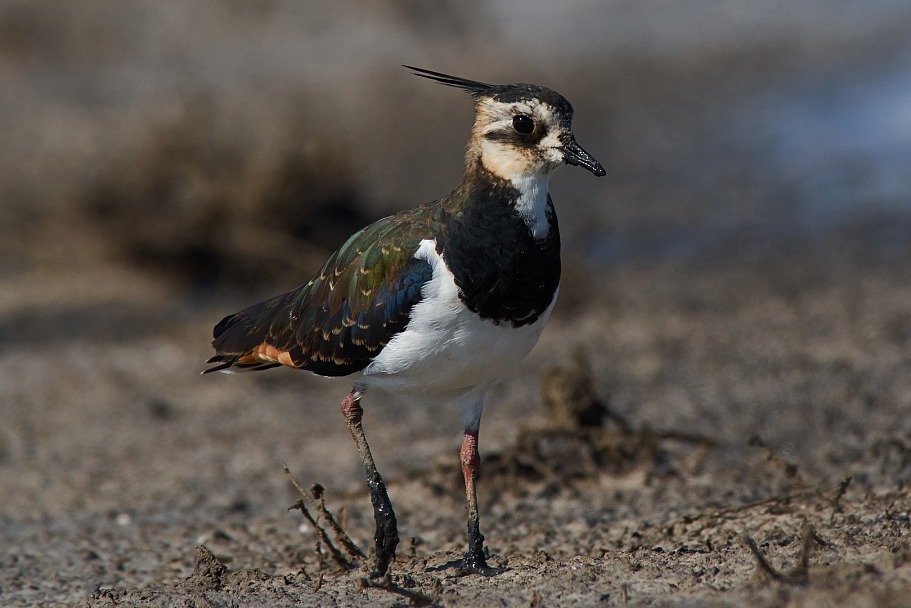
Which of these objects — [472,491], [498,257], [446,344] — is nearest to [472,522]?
[472,491]

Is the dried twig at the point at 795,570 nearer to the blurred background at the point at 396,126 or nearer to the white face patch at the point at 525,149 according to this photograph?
the white face patch at the point at 525,149

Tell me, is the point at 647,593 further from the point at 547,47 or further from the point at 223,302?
the point at 547,47

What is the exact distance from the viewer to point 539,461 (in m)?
7.01

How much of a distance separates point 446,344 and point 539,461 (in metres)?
2.28

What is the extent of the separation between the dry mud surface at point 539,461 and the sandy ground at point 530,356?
3 cm

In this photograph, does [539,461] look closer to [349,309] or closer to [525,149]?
[349,309]

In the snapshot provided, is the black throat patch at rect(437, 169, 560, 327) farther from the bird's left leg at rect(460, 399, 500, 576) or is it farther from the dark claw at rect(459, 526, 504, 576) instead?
the dark claw at rect(459, 526, 504, 576)

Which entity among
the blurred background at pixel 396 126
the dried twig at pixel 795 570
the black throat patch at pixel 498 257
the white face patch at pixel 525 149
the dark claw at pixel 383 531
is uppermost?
the blurred background at pixel 396 126

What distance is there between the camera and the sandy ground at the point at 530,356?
18.8 feet

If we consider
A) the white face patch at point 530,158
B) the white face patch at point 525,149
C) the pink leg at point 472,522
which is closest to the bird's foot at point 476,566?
the pink leg at point 472,522

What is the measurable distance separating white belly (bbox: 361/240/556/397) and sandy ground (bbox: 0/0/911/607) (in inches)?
33.0

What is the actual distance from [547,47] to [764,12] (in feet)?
16.1

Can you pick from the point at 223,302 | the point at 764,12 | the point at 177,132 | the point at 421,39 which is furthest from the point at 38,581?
the point at 764,12

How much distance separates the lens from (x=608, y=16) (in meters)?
21.2
